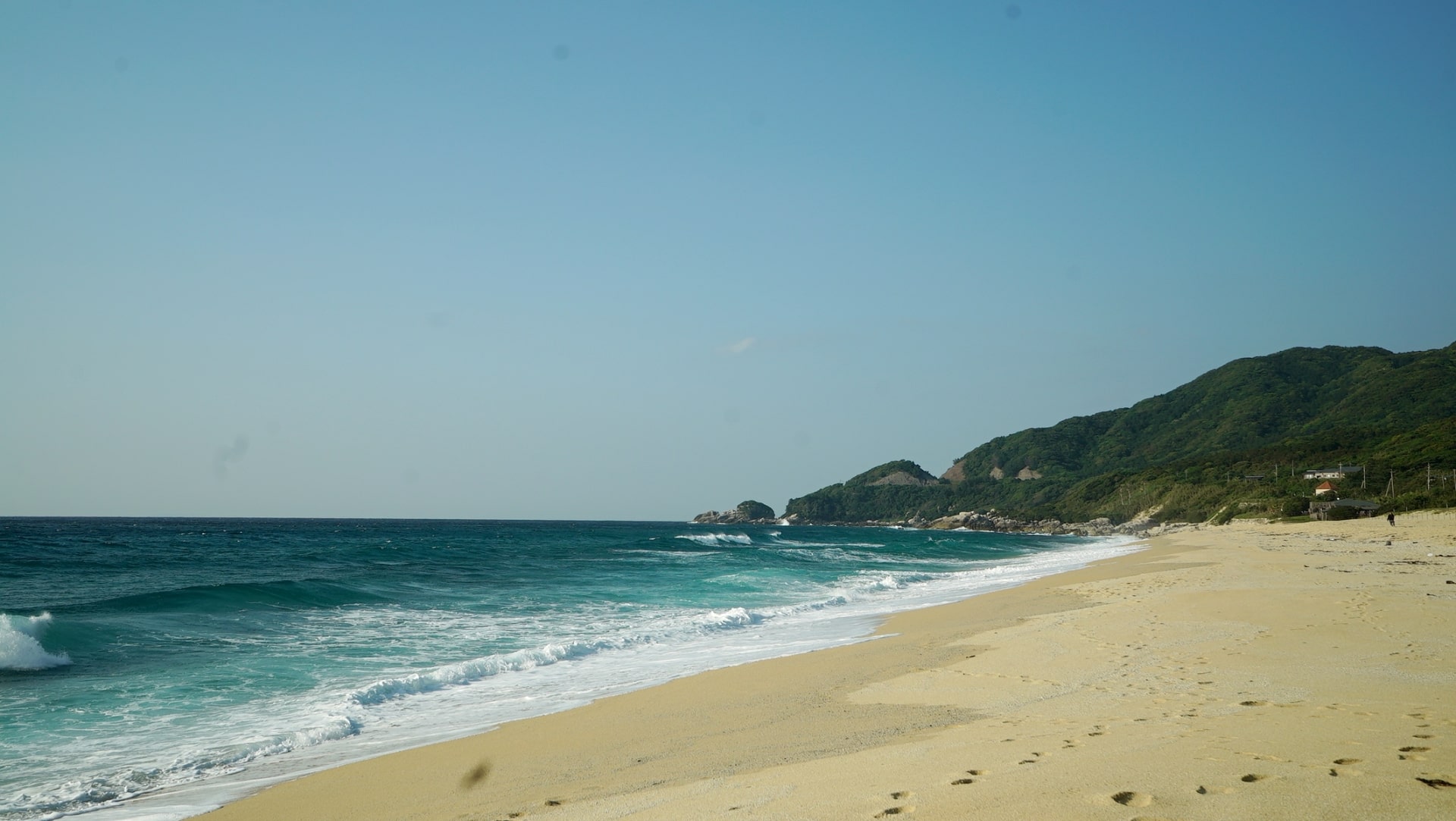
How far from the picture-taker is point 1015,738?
571 cm

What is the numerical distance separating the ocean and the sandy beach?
1.15 m

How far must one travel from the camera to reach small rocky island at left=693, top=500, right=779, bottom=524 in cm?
18999

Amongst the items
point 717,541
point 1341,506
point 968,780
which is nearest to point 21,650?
point 968,780

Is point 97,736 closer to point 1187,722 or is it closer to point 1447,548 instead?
point 1187,722

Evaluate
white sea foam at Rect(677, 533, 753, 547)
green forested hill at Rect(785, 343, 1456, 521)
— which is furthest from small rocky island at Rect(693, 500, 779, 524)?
white sea foam at Rect(677, 533, 753, 547)

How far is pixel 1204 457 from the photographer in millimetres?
103250

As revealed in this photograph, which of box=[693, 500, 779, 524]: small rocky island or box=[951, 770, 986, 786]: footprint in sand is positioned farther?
box=[693, 500, 779, 524]: small rocky island

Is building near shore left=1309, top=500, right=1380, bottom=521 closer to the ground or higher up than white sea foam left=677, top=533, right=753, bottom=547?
higher up

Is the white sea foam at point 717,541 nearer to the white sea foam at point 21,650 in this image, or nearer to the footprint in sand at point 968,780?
the white sea foam at point 21,650

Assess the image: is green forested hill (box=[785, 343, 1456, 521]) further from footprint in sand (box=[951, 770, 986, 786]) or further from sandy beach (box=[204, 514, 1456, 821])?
footprint in sand (box=[951, 770, 986, 786])

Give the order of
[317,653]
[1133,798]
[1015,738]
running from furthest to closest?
1. [317,653]
2. [1015,738]
3. [1133,798]

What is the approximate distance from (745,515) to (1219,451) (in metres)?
102

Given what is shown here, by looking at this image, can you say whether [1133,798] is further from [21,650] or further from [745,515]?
[745,515]

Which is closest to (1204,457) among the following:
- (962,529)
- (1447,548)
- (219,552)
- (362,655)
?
(962,529)
